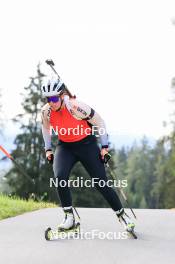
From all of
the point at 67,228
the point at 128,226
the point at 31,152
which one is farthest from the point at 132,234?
the point at 31,152

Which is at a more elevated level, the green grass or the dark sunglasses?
the dark sunglasses

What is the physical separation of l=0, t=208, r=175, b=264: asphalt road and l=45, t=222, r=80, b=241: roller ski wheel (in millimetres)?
92

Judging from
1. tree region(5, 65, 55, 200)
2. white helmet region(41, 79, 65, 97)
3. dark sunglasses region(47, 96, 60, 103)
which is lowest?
tree region(5, 65, 55, 200)

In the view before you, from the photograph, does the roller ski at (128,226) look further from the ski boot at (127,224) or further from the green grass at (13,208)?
the green grass at (13,208)

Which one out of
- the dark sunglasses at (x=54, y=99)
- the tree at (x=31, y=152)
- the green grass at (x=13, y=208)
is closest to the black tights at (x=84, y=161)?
the dark sunglasses at (x=54, y=99)

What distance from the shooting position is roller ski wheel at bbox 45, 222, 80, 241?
24.1 feet

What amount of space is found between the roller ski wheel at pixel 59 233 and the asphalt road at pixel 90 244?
92mm

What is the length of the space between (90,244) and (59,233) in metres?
0.71

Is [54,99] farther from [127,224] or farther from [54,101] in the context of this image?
[127,224]

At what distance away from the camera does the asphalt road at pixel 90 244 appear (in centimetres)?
607

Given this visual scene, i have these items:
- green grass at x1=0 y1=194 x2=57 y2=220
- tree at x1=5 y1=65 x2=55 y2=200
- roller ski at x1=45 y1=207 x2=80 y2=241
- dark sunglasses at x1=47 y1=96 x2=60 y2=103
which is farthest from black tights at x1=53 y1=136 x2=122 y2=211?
tree at x1=5 y1=65 x2=55 y2=200

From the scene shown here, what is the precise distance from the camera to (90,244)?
23.0ft

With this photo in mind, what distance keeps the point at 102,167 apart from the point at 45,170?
112 ft

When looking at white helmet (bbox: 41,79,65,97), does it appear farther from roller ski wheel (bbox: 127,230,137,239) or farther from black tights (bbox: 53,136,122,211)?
roller ski wheel (bbox: 127,230,137,239)
